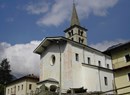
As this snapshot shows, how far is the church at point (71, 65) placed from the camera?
4103cm

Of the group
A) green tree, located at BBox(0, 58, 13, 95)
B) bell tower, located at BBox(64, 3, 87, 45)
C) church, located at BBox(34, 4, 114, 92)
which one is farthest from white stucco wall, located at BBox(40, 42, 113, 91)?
green tree, located at BBox(0, 58, 13, 95)

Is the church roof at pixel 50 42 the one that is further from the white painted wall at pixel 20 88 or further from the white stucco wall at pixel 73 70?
the white painted wall at pixel 20 88

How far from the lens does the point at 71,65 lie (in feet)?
136

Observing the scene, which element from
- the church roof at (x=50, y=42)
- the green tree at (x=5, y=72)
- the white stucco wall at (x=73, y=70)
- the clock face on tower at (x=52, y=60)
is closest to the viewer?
the white stucco wall at (x=73, y=70)

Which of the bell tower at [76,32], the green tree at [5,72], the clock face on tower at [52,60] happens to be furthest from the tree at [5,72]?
the clock face on tower at [52,60]

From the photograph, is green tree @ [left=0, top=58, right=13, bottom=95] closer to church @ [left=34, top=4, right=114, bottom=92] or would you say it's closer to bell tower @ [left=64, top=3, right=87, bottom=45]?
bell tower @ [left=64, top=3, right=87, bottom=45]

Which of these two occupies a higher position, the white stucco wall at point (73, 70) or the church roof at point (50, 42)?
the church roof at point (50, 42)

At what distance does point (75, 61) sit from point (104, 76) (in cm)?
706

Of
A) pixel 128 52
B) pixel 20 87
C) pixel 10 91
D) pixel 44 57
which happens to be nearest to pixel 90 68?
pixel 44 57

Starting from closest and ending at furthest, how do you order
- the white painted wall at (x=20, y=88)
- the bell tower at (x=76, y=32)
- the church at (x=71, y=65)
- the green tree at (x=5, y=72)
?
1. the church at (x=71, y=65)
2. the white painted wall at (x=20, y=88)
3. the bell tower at (x=76, y=32)
4. the green tree at (x=5, y=72)

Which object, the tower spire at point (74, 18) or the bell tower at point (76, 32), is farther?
the tower spire at point (74, 18)

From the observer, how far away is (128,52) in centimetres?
2738

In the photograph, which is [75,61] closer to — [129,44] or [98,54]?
[98,54]

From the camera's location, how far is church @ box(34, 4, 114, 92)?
41031mm
